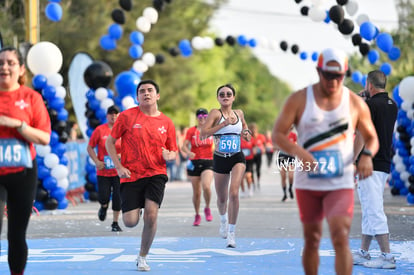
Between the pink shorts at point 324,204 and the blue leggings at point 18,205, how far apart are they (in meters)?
2.09

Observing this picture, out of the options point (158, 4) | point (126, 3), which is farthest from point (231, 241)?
point (158, 4)

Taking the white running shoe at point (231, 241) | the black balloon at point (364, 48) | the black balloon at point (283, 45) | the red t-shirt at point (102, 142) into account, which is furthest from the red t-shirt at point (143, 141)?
the black balloon at point (283, 45)

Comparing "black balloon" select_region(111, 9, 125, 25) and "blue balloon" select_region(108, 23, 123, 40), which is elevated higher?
"black balloon" select_region(111, 9, 125, 25)

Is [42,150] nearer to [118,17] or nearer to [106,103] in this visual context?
[106,103]

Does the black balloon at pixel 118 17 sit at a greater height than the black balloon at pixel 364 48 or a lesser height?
greater

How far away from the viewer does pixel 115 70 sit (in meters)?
46.2

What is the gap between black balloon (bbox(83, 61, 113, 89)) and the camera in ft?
60.9

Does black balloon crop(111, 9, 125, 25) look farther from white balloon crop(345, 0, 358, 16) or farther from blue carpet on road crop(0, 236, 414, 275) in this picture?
blue carpet on road crop(0, 236, 414, 275)

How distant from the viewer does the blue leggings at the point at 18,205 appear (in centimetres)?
632

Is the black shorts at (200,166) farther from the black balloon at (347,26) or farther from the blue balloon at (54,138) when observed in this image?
the black balloon at (347,26)

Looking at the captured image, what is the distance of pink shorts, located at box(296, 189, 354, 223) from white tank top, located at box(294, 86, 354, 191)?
0.05 m

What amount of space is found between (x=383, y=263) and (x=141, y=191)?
264 cm

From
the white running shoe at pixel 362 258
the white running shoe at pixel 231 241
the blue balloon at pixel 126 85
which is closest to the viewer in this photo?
the white running shoe at pixel 362 258

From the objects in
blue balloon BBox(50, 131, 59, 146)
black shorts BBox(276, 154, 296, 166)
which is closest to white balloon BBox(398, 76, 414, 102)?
black shorts BBox(276, 154, 296, 166)
